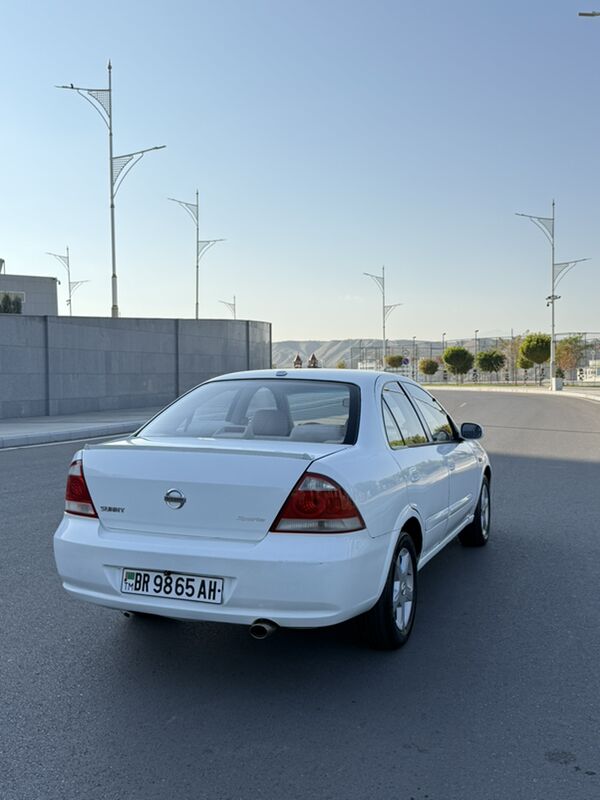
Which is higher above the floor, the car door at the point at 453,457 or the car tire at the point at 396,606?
the car door at the point at 453,457

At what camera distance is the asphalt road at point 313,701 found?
9.77 feet

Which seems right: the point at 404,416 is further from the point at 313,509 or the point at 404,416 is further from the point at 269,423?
the point at 313,509

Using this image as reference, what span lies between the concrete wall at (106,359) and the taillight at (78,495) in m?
16.9

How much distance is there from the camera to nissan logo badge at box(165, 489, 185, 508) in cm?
384

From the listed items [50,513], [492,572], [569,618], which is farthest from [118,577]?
[50,513]

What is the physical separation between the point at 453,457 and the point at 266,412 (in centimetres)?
161

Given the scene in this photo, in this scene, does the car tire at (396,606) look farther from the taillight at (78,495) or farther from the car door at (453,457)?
the taillight at (78,495)

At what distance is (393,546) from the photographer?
13.6ft

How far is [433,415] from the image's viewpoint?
230 inches

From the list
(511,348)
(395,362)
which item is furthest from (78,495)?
(511,348)

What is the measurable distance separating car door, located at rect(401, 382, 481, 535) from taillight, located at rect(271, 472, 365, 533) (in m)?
1.85

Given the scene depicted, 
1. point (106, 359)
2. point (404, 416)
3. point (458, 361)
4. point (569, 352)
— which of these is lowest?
point (404, 416)

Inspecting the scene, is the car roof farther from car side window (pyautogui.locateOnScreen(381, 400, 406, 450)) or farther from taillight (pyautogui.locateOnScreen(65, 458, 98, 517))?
taillight (pyautogui.locateOnScreen(65, 458, 98, 517))

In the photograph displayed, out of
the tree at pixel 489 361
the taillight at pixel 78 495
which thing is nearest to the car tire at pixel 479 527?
the taillight at pixel 78 495
